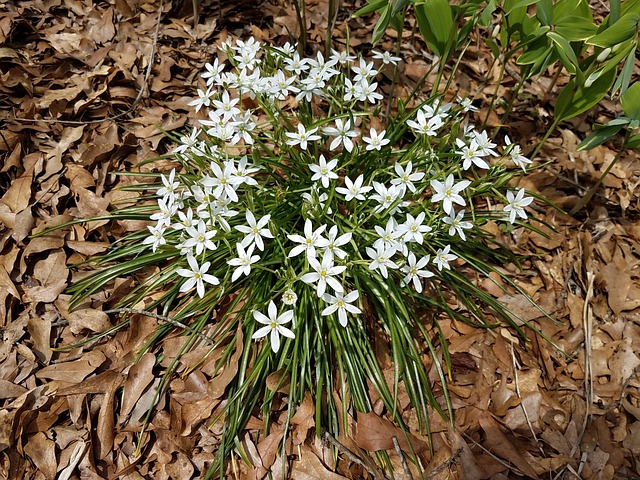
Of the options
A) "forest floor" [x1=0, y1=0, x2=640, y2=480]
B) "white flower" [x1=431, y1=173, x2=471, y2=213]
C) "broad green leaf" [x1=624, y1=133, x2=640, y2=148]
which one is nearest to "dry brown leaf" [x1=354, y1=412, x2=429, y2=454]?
"forest floor" [x1=0, y1=0, x2=640, y2=480]

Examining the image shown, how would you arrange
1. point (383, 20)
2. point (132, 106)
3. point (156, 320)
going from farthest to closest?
1. point (132, 106)
2. point (156, 320)
3. point (383, 20)

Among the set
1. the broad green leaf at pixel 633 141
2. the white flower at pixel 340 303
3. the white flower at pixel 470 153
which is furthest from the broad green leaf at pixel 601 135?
A: the white flower at pixel 340 303

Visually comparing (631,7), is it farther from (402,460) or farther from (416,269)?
(402,460)

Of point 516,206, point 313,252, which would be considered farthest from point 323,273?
point 516,206

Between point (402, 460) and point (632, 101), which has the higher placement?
point (632, 101)

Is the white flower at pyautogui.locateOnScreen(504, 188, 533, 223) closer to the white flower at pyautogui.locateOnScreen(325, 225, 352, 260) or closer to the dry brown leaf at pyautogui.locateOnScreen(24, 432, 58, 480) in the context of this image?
the white flower at pyautogui.locateOnScreen(325, 225, 352, 260)

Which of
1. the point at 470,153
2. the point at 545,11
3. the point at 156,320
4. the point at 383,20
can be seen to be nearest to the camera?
the point at 470,153
